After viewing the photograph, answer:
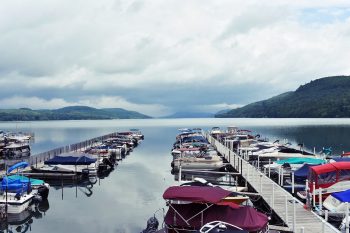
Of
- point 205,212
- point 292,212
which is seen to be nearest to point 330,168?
point 292,212

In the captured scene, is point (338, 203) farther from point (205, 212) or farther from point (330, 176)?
point (205, 212)

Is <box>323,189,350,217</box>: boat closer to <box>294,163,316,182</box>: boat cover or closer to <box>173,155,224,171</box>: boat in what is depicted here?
<box>294,163,316,182</box>: boat cover

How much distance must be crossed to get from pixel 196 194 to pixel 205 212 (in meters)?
0.97

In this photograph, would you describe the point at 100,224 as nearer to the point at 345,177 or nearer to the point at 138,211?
the point at 138,211

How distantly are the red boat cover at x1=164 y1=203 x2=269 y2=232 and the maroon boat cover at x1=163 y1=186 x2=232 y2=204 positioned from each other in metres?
0.62

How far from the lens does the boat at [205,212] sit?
1741cm

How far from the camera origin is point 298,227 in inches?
806

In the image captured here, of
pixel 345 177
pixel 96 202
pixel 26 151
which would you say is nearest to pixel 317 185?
pixel 345 177

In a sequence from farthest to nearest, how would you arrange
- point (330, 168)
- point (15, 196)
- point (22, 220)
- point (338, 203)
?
point (15, 196), point (22, 220), point (330, 168), point (338, 203)

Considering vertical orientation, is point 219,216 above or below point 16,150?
above

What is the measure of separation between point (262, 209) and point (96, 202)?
637 inches

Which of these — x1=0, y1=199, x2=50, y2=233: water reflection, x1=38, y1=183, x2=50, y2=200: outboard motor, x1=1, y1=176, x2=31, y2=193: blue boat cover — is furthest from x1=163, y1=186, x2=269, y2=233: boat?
x1=38, y1=183, x2=50, y2=200: outboard motor

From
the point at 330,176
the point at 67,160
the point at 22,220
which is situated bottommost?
the point at 22,220

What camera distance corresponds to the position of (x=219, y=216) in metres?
17.8
